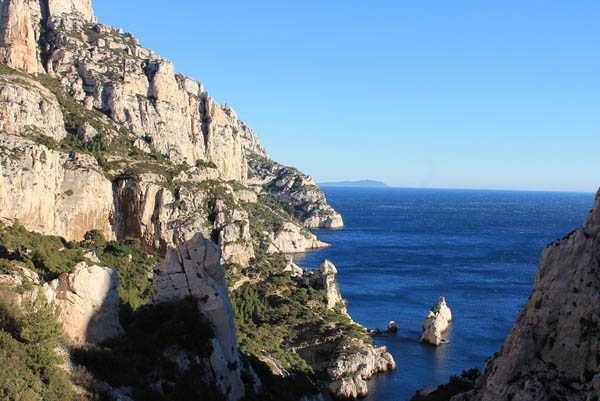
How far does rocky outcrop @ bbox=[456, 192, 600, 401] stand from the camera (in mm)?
14609

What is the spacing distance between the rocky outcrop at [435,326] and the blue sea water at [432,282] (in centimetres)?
96

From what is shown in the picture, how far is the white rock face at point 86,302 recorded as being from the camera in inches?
637

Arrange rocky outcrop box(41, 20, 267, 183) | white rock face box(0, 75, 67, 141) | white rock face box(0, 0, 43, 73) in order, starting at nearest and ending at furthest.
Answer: white rock face box(0, 75, 67, 141) < white rock face box(0, 0, 43, 73) < rocky outcrop box(41, 20, 267, 183)

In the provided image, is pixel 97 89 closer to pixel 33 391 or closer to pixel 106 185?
pixel 106 185

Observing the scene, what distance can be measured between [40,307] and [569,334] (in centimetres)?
1737

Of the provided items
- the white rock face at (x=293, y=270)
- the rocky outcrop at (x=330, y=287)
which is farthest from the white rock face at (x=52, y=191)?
the rocky outcrop at (x=330, y=287)

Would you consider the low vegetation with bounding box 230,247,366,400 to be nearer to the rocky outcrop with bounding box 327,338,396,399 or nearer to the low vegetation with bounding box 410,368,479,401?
the rocky outcrop with bounding box 327,338,396,399

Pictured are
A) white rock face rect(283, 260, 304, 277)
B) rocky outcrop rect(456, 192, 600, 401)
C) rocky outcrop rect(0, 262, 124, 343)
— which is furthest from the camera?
white rock face rect(283, 260, 304, 277)

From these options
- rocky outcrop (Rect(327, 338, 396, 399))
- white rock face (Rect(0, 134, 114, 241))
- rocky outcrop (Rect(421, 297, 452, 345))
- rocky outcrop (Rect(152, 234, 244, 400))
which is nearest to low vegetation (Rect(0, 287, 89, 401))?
rocky outcrop (Rect(152, 234, 244, 400))

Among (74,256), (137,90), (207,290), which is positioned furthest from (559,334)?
(137,90)

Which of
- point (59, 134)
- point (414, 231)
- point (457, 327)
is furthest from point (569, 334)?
point (414, 231)

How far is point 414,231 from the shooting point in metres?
141

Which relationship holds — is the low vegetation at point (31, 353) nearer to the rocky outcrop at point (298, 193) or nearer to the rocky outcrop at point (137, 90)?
the rocky outcrop at point (137, 90)

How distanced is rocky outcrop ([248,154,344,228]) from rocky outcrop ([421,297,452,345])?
92189mm
